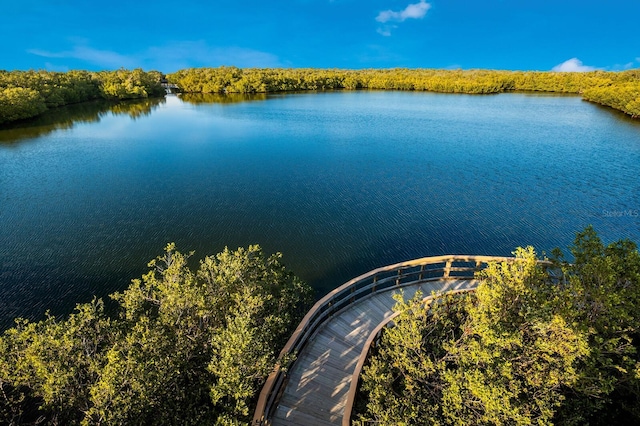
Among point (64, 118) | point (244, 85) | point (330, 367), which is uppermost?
point (244, 85)

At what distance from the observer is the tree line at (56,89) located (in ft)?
178

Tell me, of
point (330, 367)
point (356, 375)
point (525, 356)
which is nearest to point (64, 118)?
point (330, 367)

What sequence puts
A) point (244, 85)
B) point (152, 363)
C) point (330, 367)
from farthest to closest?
point (244, 85)
point (330, 367)
point (152, 363)

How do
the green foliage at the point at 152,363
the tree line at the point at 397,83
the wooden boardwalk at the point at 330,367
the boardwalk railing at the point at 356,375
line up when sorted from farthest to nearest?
1. the tree line at the point at 397,83
2. the wooden boardwalk at the point at 330,367
3. the boardwalk railing at the point at 356,375
4. the green foliage at the point at 152,363

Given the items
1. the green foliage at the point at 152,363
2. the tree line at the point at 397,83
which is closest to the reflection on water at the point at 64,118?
the tree line at the point at 397,83

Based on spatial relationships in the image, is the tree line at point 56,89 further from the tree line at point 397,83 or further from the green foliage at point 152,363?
the green foliage at point 152,363

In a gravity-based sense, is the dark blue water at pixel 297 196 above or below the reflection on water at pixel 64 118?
below

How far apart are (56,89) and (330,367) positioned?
94301mm

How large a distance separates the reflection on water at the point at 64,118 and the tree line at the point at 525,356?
196 ft

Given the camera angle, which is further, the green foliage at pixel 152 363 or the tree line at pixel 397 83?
the tree line at pixel 397 83

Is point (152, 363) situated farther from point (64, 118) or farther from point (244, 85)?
point (244, 85)

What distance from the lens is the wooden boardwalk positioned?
29.3 ft

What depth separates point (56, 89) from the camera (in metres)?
73.3

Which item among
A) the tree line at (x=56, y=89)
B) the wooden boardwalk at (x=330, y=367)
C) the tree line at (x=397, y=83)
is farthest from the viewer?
the tree line at (x=397, y=83)
